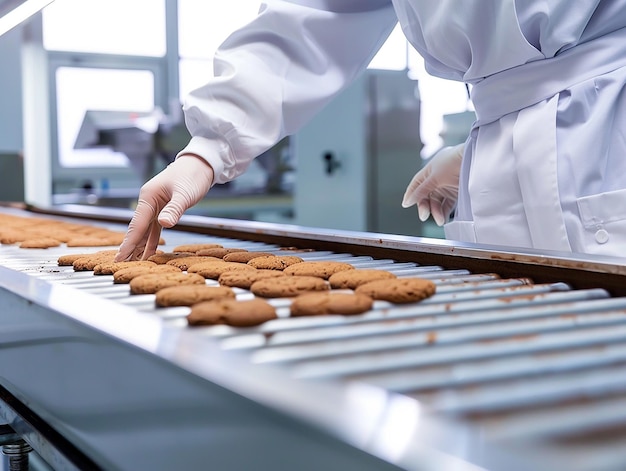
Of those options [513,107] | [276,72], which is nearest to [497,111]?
[513,107]

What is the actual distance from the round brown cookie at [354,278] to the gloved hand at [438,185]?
91 cm

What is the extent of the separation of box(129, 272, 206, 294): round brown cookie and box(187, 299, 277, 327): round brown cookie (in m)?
0.21

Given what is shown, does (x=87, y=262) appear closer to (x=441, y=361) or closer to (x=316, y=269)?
(x=316, y=269)

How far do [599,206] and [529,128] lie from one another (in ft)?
0.67

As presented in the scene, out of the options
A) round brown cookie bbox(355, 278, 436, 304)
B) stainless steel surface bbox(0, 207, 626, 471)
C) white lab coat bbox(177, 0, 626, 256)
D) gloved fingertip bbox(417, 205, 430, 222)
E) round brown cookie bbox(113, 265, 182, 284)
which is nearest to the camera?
stainless steel surface bbox(0, 207, 626, 471)

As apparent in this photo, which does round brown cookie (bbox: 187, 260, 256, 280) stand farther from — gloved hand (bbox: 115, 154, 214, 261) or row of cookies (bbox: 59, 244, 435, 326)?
gloved hand (bbox: 115, 154, 214, 261)

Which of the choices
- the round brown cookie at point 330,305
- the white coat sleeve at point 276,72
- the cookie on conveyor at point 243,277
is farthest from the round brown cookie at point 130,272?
the white coat sleeve at point 276,72

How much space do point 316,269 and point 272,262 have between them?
0.12 meters

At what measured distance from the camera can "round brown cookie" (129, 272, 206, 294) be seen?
0.93 m

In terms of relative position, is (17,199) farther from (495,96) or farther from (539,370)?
(539,370)

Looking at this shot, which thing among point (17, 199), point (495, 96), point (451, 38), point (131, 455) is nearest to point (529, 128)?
point (495, 96)

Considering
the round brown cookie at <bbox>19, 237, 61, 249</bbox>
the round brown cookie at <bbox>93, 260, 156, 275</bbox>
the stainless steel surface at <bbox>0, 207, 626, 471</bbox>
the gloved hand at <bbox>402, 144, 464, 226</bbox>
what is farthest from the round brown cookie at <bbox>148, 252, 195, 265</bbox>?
the gloved hand at <bbox>402, 144, 464, 226</bbox>

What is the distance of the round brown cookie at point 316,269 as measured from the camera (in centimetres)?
103

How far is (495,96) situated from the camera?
1.44 meters
